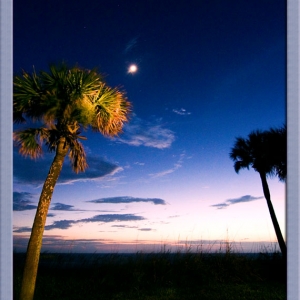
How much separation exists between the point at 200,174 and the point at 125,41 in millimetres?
1901

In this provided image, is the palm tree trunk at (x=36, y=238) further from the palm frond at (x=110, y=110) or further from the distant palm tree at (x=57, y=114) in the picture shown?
the palm frond at (x=110, y=110)

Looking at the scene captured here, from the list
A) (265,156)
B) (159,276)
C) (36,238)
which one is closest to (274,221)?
(265,156)

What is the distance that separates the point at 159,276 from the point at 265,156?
2.35 m

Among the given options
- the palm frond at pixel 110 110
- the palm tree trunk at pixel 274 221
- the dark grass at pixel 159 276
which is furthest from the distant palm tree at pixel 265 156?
the palm frond at pixel 110 110

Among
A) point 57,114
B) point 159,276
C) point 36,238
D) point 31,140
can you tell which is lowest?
point 159,276

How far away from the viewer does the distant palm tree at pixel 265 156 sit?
13.5ft

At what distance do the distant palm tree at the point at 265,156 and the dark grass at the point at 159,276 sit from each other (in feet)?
1.73

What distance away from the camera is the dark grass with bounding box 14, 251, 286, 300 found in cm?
382

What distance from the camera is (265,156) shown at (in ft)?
17.0

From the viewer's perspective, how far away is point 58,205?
4.17 m

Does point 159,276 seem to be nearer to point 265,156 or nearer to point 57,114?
point 265,156

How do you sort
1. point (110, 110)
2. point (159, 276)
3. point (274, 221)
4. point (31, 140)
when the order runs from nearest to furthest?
point (31, 140) → point (110, 110) → point (274, 221) → point (159, 276)

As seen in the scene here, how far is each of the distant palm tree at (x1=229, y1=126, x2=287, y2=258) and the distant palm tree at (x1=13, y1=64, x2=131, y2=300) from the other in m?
1.88

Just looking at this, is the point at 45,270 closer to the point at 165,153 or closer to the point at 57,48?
the point at 165,153
